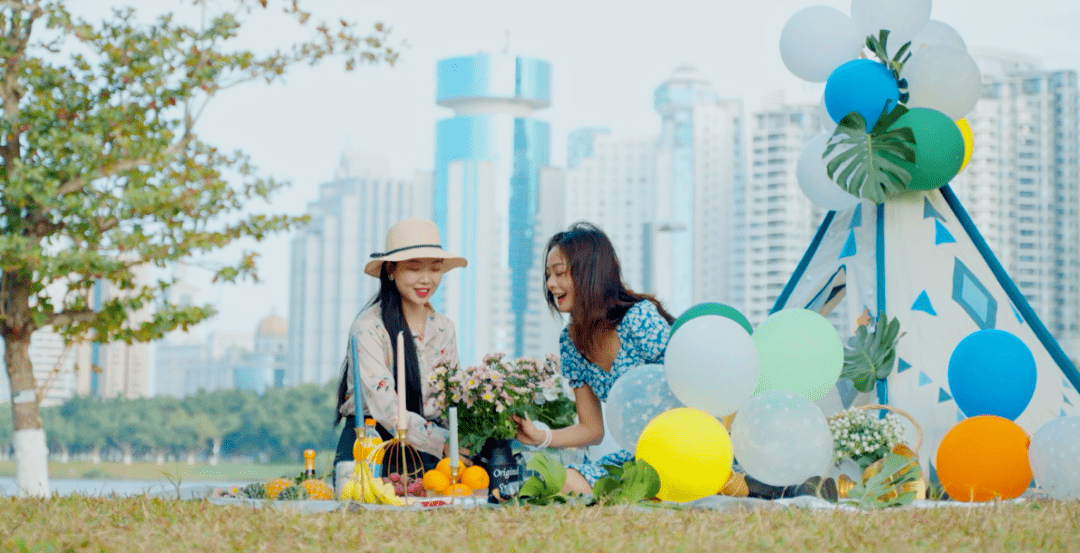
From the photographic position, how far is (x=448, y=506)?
2.51 metres

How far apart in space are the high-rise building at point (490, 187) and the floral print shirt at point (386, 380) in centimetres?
3811

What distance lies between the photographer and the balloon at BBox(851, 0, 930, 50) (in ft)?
13.9

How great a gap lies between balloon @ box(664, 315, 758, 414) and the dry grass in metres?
0.57

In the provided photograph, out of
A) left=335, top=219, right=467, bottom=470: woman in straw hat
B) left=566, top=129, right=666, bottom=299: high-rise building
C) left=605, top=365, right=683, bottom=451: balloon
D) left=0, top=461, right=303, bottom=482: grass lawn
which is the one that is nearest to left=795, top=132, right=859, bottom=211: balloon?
left=605, top=365, right=683, bottom=451: balloon

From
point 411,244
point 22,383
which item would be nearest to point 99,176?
point 22,383

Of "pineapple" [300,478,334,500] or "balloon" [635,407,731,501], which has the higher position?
"balloon" [635,407,731,501]

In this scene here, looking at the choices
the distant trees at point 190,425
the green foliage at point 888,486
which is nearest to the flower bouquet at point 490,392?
the green foliage at point 888,486

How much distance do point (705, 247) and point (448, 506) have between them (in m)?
37.5

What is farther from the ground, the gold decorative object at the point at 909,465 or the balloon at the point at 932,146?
the balloon at the point at 932,146

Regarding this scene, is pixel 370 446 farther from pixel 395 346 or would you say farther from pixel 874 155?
pixel 874 155

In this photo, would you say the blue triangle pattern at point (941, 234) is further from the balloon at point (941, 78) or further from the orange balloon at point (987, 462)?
the orange balloon at point (987, 462)

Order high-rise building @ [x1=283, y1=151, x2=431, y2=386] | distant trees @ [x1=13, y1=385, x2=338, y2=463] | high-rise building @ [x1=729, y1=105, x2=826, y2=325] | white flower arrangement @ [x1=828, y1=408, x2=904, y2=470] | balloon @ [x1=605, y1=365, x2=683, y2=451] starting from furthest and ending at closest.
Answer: high-rise building @ [x1=283, y1=151, x2=431, y2=386], high-rise building @ [x1=729, y1=105, x2=826, y2=325], distant trees @ [x1=13, y1=385, x2=338, y2=463], white flower arrangement @ [x1=828, y1=408, x2=904, y2=470], balloon @ [x1=605, y1=365, x2=683, y2=451]

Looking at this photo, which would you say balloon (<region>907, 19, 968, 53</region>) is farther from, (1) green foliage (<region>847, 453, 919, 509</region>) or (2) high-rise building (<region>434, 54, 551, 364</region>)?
(2) high-rise building (<region>434, 54, 551, 364</region>)

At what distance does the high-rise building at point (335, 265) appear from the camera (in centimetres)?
4612
